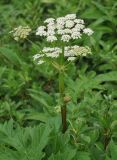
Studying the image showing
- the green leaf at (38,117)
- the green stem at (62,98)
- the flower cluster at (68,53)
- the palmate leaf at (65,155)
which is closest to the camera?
the palmate leaf at (65,155)

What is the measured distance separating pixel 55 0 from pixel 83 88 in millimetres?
2515

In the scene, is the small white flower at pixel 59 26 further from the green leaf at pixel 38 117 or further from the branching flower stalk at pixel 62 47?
the green leaf at pixel 38 117

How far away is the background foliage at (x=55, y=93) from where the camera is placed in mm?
3744

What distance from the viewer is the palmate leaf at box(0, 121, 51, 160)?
3.57m

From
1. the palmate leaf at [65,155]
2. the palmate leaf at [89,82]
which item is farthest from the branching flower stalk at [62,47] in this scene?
the palmate leaf at [89,82]

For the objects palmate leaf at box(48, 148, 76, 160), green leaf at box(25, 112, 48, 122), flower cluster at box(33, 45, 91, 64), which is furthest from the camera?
green leaf at box(25, 112, 48, 122)

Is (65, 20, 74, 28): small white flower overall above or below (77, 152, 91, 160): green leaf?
above

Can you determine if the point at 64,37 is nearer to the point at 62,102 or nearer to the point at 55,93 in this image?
the point at 62,102

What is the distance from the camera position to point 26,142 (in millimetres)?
3732

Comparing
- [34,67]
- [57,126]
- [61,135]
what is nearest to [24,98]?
[34,67]

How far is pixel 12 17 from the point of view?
690cm

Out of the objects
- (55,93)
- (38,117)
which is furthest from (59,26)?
(55,93)

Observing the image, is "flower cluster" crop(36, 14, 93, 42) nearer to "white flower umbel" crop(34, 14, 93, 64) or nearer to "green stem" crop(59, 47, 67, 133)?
"white flower umbel" crop(34, 14, 93, 64)

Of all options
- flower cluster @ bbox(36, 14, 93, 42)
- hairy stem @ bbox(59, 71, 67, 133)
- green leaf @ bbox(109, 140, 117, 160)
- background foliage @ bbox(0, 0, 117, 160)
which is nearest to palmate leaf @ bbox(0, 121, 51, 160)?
background foliage @ bbox(0, 0, 117, 160)
